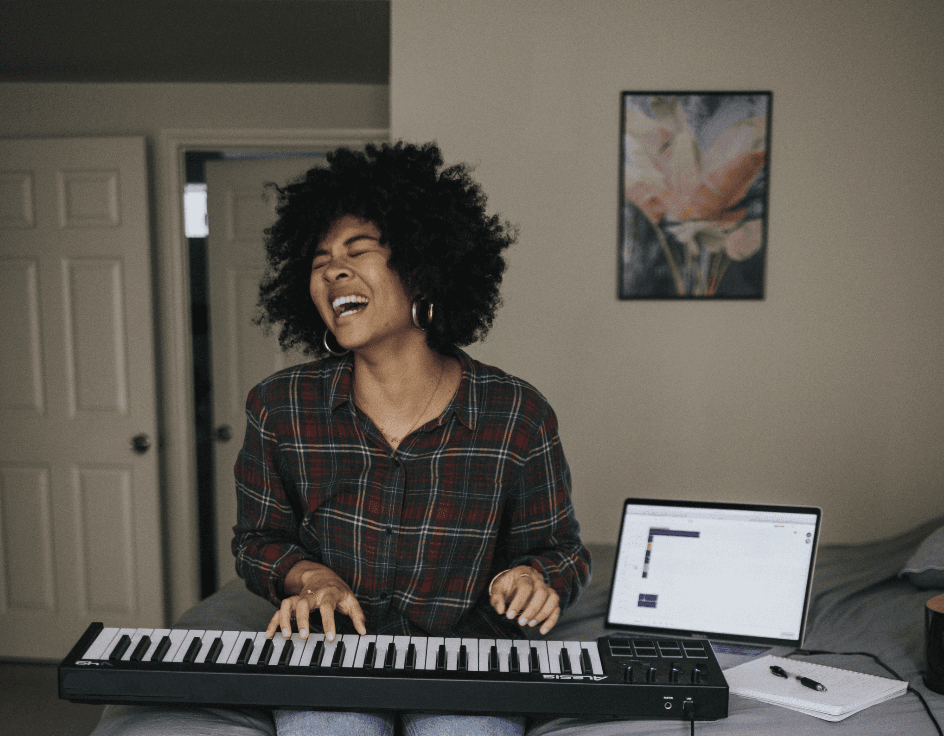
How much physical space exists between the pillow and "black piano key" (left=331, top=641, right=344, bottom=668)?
4.59 ft

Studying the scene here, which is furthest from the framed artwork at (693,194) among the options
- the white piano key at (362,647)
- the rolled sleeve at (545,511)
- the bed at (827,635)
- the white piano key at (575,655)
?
the white piano key at (362,647)

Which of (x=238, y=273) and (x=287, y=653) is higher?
(x=238, y=273)

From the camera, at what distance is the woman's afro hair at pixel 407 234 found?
4.68ft

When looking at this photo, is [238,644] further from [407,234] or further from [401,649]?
[407,234]

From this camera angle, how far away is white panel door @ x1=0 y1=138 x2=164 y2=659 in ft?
9.72

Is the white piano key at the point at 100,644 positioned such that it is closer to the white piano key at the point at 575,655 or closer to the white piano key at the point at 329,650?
the white piano key at the point at 329,650

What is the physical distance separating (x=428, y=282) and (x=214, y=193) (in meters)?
2.28

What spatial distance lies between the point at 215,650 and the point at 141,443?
2.14 metres

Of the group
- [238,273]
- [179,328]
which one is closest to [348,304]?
[179,328]

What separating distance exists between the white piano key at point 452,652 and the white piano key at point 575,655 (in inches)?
6.5

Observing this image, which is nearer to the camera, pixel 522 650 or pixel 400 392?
pixel 522 650

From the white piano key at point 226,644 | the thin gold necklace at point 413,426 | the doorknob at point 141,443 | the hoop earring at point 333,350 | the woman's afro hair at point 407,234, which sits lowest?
the doorknob at point 141,443

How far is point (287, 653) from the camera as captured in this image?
1.10 meters

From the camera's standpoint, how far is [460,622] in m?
1.41
